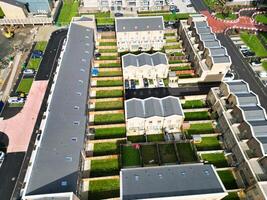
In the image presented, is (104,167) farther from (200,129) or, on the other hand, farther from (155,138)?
(200,129)

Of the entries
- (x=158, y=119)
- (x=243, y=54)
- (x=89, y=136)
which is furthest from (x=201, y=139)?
(x=243, y=54)

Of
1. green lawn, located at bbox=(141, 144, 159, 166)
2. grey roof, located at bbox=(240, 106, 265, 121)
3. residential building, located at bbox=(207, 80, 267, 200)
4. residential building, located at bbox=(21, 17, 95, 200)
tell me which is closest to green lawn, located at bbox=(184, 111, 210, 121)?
residential building, located at bbox=(207, 80, 267, 200)

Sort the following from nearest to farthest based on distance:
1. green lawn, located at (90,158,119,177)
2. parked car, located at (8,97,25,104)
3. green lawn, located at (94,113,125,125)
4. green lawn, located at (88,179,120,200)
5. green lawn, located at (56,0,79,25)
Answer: green lawn, located at (88,179,120,200), green lawn, located at (90,158,119,177), green lawn, located at (94,113,125,125), parked car, located at (8,97,25,104), green lawn, located at (56,0,79,25)

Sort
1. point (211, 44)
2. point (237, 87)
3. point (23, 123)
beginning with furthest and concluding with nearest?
point (211, 44), point (23, 123), point (237, 87)

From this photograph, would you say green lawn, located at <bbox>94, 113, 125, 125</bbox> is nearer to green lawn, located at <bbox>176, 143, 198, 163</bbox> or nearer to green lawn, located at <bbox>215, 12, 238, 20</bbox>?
green lawn, located at <bbox>176, 143, 198, 163</bbox>

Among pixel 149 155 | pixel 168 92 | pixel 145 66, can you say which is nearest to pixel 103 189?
pixel 149 155

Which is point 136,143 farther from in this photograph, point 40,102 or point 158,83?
→ point 40,102
